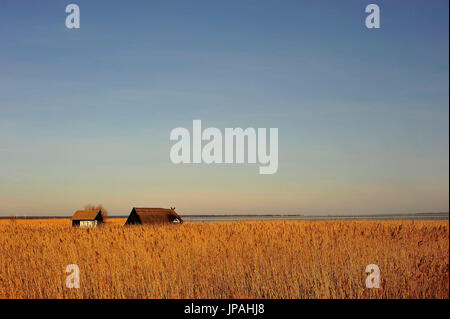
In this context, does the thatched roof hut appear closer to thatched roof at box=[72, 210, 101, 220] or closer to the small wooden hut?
the small wooden hut

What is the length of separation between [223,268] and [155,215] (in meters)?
20.2

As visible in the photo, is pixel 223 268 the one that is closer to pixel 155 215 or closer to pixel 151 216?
pixel 151 216

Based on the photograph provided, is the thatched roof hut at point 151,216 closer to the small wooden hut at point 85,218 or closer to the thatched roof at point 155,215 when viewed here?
the thatched roof at point 155,215

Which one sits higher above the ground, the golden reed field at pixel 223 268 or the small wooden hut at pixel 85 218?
the small wooden hut at pixel 85 218

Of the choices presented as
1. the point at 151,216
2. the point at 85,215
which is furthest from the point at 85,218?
the point at 151,216

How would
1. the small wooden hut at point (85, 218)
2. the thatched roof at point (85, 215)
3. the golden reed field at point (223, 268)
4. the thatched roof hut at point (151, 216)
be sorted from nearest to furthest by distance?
the golden reed field at point (223, 268) < the thatched roof hut at point (151, 216) < the small wooden hut at point (85, 218) < the thatched roof at point (85, 215)

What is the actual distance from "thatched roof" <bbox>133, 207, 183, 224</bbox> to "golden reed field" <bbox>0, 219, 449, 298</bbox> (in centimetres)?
1555

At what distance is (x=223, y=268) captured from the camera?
820cm

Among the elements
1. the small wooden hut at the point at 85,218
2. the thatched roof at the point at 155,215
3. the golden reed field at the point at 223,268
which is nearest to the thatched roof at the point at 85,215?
the small wooden hut at the point at 85,218

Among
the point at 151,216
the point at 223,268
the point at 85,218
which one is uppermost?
the point at 85,218

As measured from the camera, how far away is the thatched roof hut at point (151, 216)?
26.6 m
